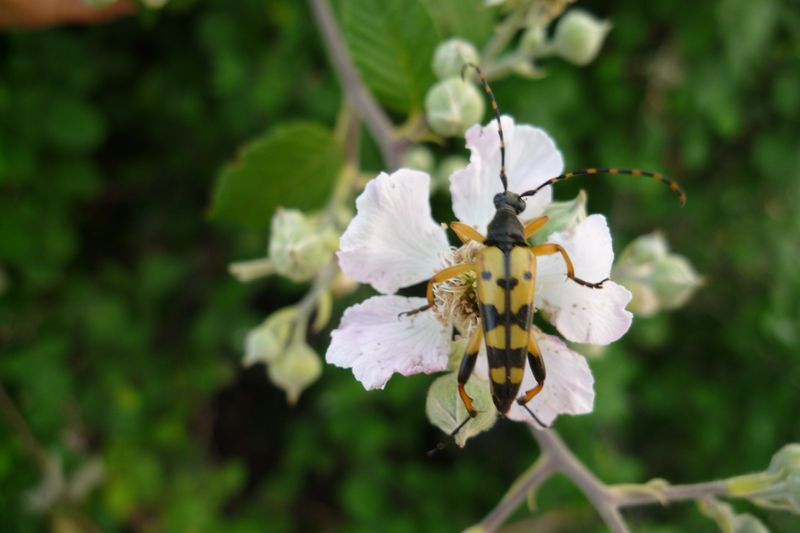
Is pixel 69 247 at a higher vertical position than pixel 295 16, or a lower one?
lower

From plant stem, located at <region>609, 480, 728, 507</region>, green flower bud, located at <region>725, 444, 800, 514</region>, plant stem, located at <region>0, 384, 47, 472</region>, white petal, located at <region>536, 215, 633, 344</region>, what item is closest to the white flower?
white petal, located at <region>536, 215, 633, 344</region>

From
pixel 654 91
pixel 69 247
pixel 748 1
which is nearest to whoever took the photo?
pixel 748 1

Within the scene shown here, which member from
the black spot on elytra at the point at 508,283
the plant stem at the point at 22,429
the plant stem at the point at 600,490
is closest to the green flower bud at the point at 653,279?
the plant stem at the point at 600,490

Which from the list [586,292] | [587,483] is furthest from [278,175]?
[587,483]

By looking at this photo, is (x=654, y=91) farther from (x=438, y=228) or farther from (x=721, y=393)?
(x=438, y=228)

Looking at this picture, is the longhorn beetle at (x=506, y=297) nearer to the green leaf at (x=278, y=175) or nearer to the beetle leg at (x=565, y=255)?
the beetle leg at (x=565, y=255)

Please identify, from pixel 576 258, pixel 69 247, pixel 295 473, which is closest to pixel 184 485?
pixel 295 473

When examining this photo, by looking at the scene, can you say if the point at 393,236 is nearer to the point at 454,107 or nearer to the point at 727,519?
the point at 454,107
